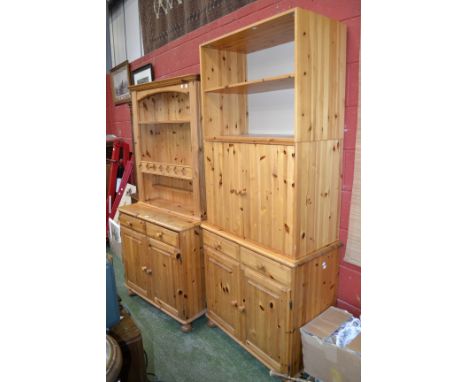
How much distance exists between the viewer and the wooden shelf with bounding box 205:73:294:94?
171cm

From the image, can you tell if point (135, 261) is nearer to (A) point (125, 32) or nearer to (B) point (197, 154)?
(B) point (197, 154)

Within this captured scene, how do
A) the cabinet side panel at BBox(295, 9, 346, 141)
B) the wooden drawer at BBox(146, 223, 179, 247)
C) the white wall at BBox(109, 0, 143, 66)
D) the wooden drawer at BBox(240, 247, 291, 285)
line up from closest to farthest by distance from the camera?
the cabinet side panel at BBox(295, 9, 346, 141), the wooden drawer at BBox(240, 247, 291, 285), the wooden drawer at BBox(146, 223, 179, 247), the white wall at BBox(109, 0, 143, 66)

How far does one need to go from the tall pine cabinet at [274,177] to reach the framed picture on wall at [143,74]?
60.6 inches

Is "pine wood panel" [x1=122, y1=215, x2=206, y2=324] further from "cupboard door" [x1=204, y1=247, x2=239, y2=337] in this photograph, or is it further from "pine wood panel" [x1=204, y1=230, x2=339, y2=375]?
"pine wood panel" [x1=204, y1=230, x2=339, y2=375]

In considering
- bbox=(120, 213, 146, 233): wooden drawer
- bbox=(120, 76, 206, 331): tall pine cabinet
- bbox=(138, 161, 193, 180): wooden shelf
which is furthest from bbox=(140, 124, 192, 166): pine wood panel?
bbox=(120, 213, 146, 233): wooden drawer

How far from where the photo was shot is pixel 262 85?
6.45 ft

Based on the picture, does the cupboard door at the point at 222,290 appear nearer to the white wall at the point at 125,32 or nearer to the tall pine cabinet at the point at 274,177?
the tall pine cabinet at the point at 274,177

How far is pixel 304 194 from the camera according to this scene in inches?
69.2

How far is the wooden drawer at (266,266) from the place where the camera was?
5.94 ft

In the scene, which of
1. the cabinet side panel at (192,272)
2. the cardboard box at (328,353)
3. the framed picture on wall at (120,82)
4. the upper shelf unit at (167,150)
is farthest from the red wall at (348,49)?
the framed picture on wall at (120,82)

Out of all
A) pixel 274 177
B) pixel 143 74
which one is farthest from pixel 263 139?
pixel 143 74

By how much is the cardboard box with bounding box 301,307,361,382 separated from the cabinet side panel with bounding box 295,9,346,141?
108 cm
